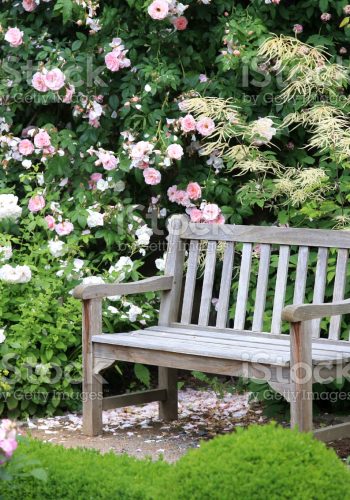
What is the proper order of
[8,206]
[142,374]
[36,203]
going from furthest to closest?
[36,203] → [8,206] → [142,374]

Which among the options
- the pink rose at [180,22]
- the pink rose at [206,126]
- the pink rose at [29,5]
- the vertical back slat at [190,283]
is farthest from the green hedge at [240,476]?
the pink rose at [29,5]

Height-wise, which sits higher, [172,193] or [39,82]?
[39,82]

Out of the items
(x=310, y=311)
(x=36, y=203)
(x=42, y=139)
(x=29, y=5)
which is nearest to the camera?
(x=310, y=311)

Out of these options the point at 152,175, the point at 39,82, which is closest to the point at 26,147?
the point at 39,82

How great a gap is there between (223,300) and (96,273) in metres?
1.30

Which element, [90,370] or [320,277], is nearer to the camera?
[320,277]

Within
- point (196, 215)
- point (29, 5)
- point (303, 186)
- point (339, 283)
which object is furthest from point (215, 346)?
point (29, 5)

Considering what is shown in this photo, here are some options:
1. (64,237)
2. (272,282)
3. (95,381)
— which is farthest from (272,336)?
(64,237)

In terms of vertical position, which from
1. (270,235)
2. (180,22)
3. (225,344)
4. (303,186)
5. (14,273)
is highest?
(180,22)

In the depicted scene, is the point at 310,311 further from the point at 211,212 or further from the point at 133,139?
the point at 133,139

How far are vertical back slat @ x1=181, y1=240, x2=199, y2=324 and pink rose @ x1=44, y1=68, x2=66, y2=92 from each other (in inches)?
59.4

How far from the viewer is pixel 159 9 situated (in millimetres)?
5969

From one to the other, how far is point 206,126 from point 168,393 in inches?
61.9

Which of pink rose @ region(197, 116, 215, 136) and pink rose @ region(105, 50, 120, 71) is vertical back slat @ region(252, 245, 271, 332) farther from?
pink rose @ region(105, 50, 120, 71)
